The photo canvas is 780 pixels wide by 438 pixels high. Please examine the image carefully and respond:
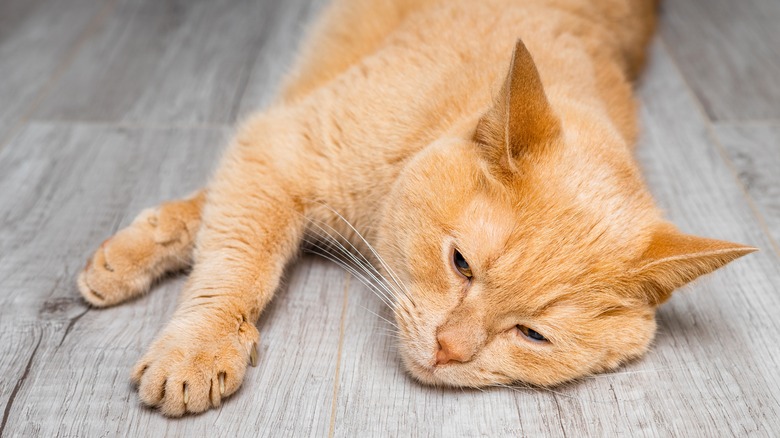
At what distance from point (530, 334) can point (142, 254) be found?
96 centimetres

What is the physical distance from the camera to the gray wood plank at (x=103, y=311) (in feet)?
4.81

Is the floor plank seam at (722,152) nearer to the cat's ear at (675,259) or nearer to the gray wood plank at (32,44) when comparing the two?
the cat's ear at (675,259)

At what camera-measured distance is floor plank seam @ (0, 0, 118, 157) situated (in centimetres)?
235

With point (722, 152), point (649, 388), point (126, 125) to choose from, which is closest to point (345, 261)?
point (649, 388)

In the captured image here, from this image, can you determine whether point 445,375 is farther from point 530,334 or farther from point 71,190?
point 71,190

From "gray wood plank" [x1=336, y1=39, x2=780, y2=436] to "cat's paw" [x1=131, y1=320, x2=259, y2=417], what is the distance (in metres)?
0.24

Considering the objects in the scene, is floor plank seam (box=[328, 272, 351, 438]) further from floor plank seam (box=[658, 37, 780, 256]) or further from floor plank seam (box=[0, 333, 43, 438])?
floor plank seam (box=[658, 37, 780, 256])

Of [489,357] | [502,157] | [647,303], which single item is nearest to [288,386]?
[489,357]

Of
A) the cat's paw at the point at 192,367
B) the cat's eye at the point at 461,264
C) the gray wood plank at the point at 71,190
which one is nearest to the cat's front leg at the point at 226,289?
the cat's paw at the point at 192,367

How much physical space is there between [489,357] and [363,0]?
1.52 m

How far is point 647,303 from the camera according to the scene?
1.53 meters

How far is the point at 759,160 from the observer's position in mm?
2385

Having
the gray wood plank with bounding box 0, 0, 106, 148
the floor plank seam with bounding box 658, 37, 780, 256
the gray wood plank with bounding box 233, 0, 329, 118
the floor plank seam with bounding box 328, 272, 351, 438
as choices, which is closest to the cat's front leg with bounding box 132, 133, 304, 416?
the floor plank seam with bounding box 328, 272, 351, 438

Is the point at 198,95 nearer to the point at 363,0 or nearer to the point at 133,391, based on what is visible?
the point at 363,0
